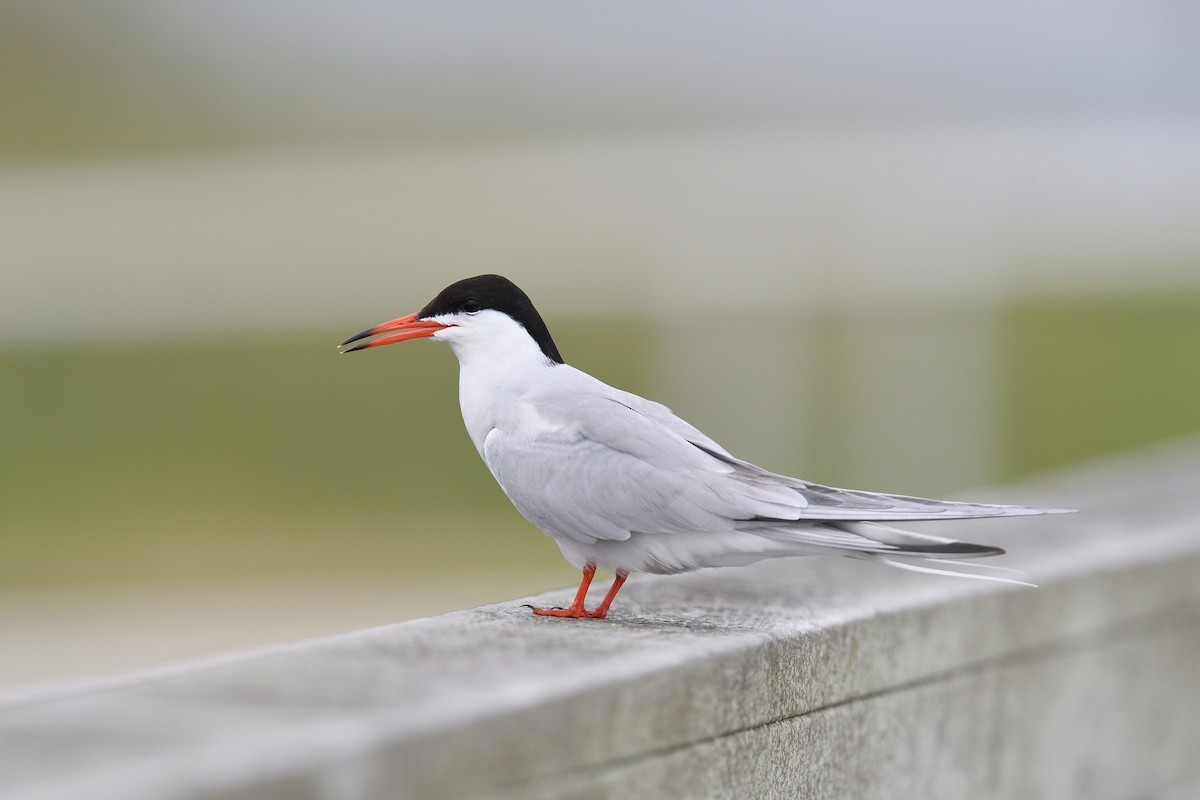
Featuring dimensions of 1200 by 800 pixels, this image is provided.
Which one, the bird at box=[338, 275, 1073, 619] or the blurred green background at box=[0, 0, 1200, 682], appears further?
the blurred green background at box=[0, 0, 1200, 682]

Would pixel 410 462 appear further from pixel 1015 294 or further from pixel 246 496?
pixel 1015 294

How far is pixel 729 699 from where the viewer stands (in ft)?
6.21

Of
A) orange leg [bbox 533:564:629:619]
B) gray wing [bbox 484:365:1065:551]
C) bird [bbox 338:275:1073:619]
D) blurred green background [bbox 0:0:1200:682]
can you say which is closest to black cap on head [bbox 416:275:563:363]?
bird [bbox 338:275:1073:619]

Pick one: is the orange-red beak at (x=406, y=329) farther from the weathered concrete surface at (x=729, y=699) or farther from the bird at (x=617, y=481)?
the weathered concrete surface at (x=729, y=699)

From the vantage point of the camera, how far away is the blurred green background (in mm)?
9031

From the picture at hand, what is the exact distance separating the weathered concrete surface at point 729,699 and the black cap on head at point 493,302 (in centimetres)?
43

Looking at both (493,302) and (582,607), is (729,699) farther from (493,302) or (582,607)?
→ (493,302)

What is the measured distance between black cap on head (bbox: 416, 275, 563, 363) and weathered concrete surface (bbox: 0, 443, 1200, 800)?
17.0 inches

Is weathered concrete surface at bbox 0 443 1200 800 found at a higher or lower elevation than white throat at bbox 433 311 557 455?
lower

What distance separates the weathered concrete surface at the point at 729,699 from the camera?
1385 mm

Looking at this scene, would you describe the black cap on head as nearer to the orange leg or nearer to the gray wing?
the gray wing

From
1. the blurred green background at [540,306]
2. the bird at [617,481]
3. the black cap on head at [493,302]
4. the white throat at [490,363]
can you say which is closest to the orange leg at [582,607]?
the bird at [617,481]

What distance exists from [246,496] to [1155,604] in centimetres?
768

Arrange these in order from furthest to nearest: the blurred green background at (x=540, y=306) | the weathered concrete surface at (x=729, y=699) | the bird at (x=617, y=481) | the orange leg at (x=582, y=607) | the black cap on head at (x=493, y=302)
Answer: the blurred green background at (x=540, y=306) → the black cap on head at (x=493, y=302) → the orange leg at (x=582, y=607) → the bird at (x=617, y=481) → the weathered concrete surface at (x=729, y=699)
